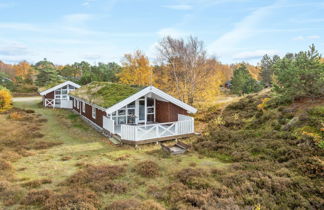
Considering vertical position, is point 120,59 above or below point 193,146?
above

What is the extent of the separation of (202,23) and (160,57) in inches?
295

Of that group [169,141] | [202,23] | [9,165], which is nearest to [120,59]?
[202,23]

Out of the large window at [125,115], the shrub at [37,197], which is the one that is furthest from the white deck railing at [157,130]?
the shrub at [37,197]

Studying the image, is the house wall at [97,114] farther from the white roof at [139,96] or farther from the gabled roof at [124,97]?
the white roof at [139,96]

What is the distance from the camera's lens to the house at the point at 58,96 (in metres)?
31.3

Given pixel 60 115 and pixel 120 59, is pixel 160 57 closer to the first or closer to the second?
pixel 60 115

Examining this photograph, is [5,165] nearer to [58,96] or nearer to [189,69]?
[189,69]

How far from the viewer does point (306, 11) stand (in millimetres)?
16438

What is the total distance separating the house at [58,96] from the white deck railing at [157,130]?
68.4 feet

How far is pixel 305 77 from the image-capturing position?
1527 centimetres

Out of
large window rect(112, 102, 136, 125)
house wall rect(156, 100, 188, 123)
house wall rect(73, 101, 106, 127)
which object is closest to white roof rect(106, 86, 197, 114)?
house wall rect(156, 100, 188, 123)

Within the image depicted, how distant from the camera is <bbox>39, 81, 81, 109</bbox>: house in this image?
31312 mm

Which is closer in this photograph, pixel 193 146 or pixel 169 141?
pixel 193 146

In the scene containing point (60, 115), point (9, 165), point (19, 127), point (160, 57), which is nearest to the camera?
point (9, 165)
